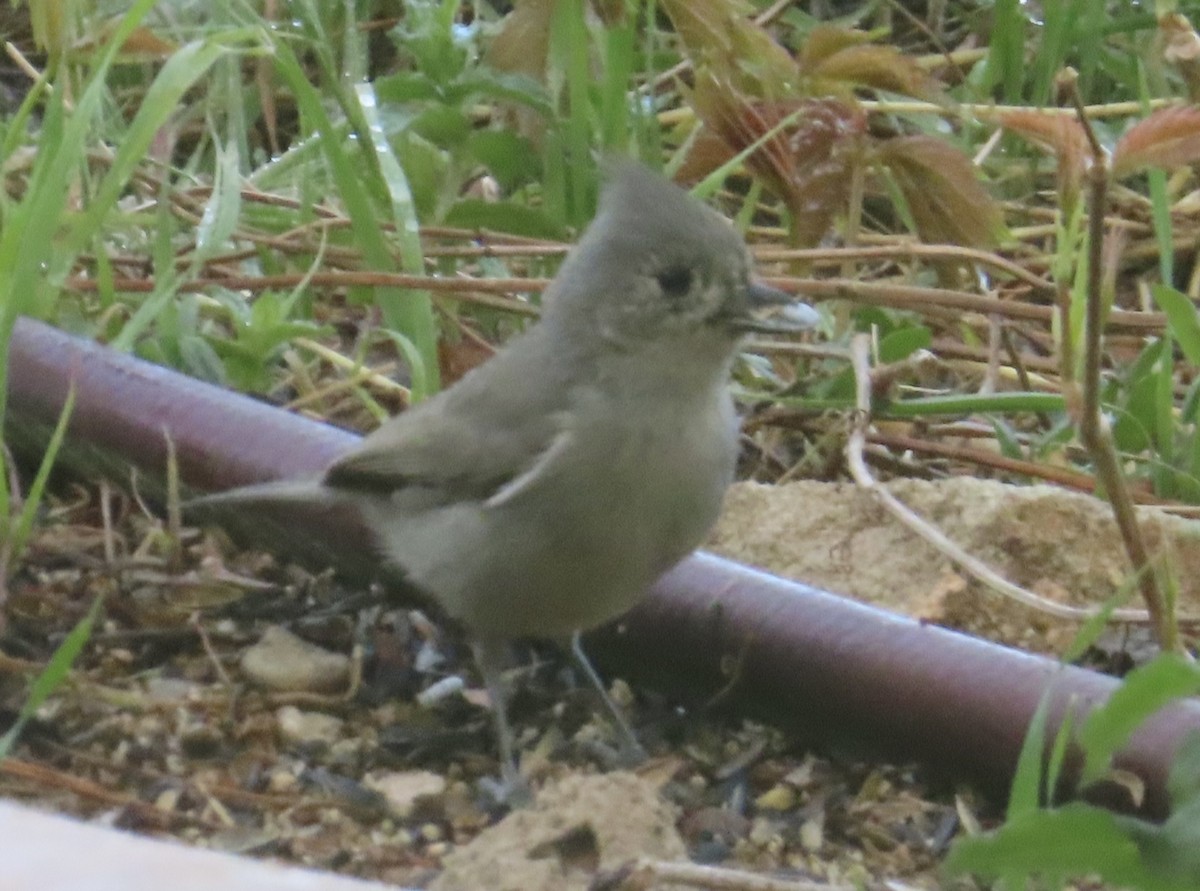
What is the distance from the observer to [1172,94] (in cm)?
439

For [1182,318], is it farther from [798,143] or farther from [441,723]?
[441,723]

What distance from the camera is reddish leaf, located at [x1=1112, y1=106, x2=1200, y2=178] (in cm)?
200

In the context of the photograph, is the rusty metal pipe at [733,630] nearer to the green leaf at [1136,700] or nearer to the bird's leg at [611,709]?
the bird's leg at [611,709]

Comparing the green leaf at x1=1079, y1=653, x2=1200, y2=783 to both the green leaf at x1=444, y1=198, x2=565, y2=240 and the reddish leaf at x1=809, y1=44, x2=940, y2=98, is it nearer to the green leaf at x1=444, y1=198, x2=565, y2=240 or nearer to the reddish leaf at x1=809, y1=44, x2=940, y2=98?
the reddish leaf at x1=809, y1=44, x2=940, y2=98

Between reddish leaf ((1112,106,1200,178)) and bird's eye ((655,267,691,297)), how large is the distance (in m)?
0.89

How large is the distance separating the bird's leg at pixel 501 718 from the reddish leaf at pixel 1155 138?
40.6 inches

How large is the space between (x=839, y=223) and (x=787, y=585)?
4.53ft

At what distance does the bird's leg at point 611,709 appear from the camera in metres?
2.57

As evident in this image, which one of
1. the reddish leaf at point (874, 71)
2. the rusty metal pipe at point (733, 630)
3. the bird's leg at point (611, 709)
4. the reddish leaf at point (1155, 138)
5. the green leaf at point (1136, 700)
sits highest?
the reddish leaf at point (1155, 138)

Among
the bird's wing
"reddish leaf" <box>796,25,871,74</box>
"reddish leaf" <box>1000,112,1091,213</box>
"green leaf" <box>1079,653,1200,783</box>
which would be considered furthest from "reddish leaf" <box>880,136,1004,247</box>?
"green leaf" <box>1079,653,1200,783</box>

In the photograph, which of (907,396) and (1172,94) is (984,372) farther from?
(1172,94)

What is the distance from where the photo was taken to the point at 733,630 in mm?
2586

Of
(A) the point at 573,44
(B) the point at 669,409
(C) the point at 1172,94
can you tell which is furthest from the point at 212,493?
(C) the point at 1172,94

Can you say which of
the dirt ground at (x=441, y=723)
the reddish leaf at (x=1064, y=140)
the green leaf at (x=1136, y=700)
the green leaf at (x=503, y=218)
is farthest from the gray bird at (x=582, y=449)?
the green leaf at (x=1136, y=700)
